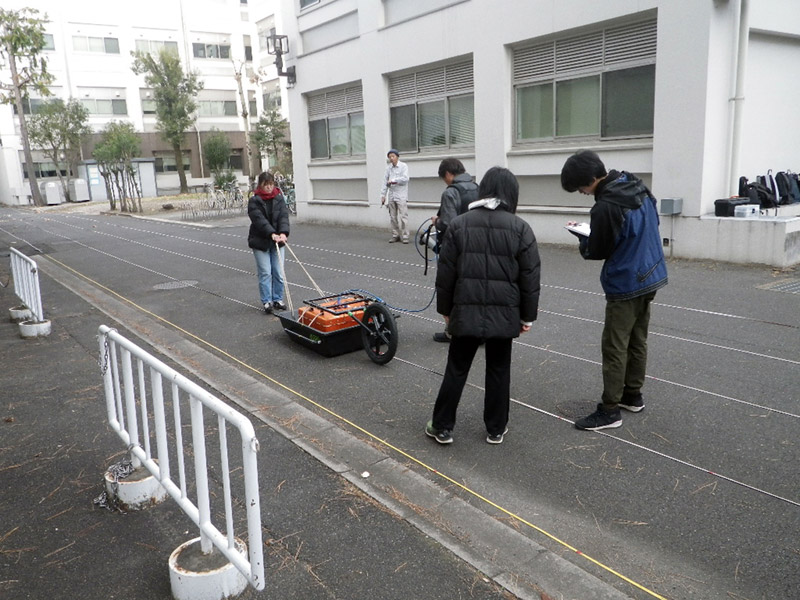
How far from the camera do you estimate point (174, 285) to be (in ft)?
37.4

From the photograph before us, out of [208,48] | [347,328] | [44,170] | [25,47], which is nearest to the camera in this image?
[347,328]

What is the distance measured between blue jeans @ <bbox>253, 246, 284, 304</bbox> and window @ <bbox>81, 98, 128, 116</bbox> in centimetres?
5088

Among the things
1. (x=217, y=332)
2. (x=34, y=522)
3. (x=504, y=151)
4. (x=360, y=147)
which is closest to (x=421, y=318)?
(x=217, y=332)

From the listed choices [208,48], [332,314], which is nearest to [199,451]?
[332,314]

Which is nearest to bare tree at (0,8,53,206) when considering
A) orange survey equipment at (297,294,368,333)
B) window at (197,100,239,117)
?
window at (197,100,239,117)

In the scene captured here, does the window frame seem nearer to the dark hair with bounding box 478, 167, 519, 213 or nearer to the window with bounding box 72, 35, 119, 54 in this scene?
the window with bounding box 72, 35, 119, 54

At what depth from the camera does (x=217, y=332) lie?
802 cm

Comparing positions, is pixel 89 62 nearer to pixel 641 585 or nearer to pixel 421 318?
pixel 421 318

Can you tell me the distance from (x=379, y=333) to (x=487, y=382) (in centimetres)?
206

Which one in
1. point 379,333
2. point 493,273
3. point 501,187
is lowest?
point 379,333

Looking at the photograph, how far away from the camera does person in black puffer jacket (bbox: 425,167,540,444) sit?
4.32 meters

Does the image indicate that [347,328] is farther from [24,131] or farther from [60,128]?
[60,128]

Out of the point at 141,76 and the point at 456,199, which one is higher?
the point at 141,76

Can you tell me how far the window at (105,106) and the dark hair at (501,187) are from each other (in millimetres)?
55566
